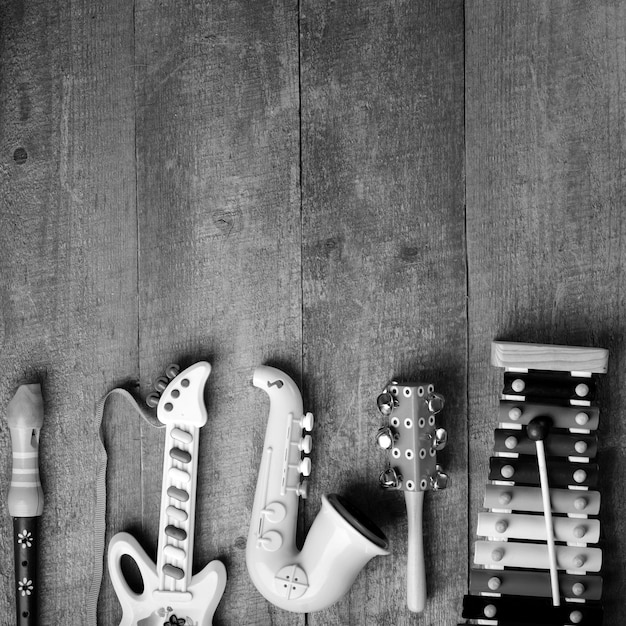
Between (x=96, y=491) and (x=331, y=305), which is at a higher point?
(x=331, y=305)

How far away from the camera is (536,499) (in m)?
1.03

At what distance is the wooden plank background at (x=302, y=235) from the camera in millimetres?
1111

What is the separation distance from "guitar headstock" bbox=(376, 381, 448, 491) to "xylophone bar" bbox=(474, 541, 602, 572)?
0.10 m

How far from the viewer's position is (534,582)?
1032 mm

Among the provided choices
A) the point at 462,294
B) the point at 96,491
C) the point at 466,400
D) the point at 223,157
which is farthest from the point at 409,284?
the point at 96,491

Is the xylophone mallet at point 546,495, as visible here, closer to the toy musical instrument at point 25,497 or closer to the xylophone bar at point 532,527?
the xylophone bar at point 532,527

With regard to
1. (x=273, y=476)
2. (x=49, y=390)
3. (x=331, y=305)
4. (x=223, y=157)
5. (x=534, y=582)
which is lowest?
(x=534, y=582)

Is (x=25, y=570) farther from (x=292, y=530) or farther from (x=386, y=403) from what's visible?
(x=386, y=403)

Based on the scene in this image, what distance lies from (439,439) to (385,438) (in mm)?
76

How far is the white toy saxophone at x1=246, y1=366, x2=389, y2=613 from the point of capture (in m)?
1.05

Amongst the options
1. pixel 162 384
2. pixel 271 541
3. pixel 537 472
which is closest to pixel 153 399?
pixel 162 384

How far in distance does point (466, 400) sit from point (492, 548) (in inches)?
8.1

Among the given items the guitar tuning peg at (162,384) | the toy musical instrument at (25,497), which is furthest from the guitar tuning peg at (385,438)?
the toy musical instrument at (25,497)

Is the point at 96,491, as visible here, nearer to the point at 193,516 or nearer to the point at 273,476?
the point at 193,516
